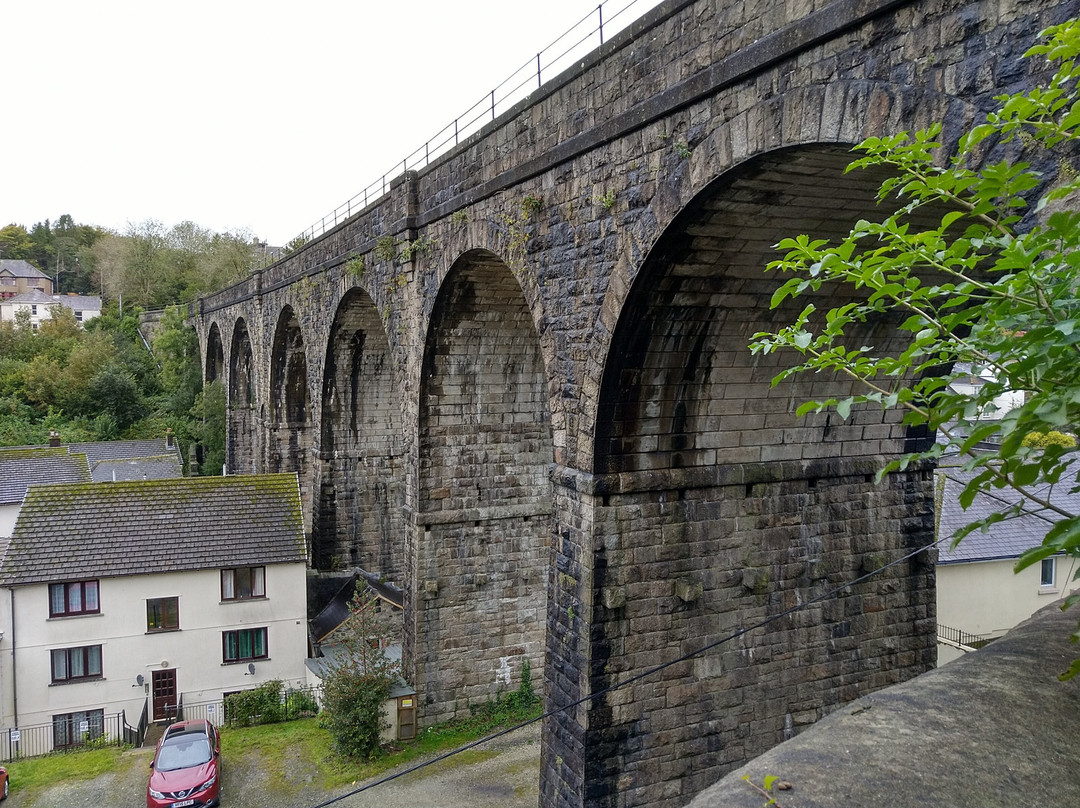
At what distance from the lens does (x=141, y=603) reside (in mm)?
16562

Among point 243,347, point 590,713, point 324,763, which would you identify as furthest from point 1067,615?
point 243,347

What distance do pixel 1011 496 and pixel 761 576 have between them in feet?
44.8

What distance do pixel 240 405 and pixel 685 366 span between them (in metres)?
31.1

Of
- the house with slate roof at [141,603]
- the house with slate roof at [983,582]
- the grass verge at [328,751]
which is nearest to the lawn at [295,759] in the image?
the grass verge at [328,751]

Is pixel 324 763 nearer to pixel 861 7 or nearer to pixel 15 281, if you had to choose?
pixel 861 7

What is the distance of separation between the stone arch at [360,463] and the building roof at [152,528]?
5.04ft

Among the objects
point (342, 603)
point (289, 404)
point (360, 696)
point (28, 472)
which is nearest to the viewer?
point (360, 696)

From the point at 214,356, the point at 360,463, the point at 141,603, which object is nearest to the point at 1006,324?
the point at 141,603

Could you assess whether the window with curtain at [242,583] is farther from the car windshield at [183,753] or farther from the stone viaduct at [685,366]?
the stone viaduct at [685,366]

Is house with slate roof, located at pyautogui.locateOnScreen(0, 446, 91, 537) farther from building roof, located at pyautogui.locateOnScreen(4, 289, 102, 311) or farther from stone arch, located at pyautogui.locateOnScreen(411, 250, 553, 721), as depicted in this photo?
building roof, located at pyautogui.locateOnScreen(4, 289, 102, 311)

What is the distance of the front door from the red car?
3.85 metres

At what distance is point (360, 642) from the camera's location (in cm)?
1298

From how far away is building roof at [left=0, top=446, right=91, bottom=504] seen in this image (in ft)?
77.2

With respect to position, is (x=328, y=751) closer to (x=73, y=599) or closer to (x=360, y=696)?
(x=360, y=696)
